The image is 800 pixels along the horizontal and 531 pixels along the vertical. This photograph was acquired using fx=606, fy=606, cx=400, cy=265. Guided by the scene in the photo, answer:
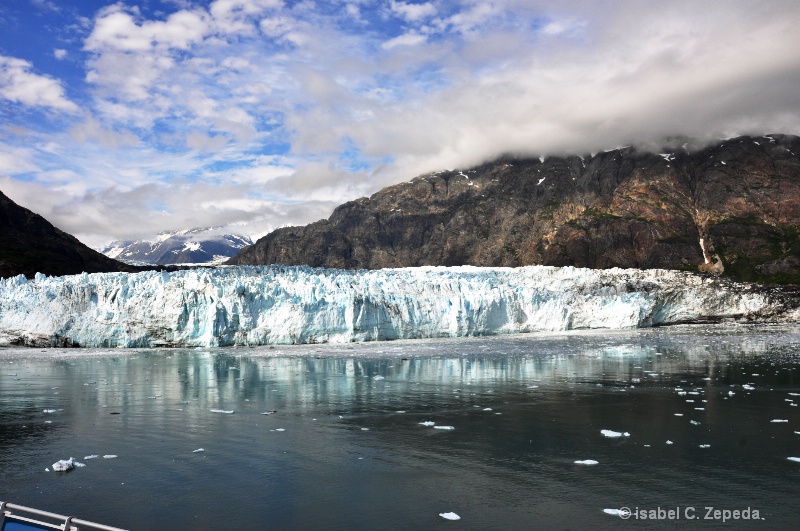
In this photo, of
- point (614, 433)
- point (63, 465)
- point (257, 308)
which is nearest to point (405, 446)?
point (614, 433)

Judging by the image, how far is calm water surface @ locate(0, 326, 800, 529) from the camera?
29.1 feet

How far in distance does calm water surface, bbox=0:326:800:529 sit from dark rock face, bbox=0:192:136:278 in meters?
62.0

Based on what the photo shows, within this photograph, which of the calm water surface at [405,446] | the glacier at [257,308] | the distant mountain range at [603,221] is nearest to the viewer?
the calm water surface at [405,446]

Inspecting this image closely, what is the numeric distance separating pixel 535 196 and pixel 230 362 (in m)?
158

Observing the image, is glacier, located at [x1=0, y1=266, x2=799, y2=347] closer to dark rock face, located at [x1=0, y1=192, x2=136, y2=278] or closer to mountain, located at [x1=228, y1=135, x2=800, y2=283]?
dark rock face, located at [x1=0, y1=192, x2=136, y2=278]

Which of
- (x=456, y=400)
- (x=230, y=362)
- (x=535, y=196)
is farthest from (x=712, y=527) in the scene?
(x=535, y=196)

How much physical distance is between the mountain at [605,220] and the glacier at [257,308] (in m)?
90.5

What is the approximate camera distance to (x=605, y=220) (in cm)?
15638

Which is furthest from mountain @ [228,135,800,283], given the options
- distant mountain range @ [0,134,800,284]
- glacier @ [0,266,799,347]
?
glacier @ [0,266,799,347]

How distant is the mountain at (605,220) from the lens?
142625 mm

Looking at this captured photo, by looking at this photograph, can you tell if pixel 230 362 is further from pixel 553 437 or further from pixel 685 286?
pixel 685 286

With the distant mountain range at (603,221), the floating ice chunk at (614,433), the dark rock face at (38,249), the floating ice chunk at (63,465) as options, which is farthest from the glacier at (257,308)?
the distant mountain range at (603,221)

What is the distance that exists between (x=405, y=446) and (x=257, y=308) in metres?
30.0

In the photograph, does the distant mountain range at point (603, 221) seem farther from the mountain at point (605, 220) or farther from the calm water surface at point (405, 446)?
the calm water surface at point (405, 446)
